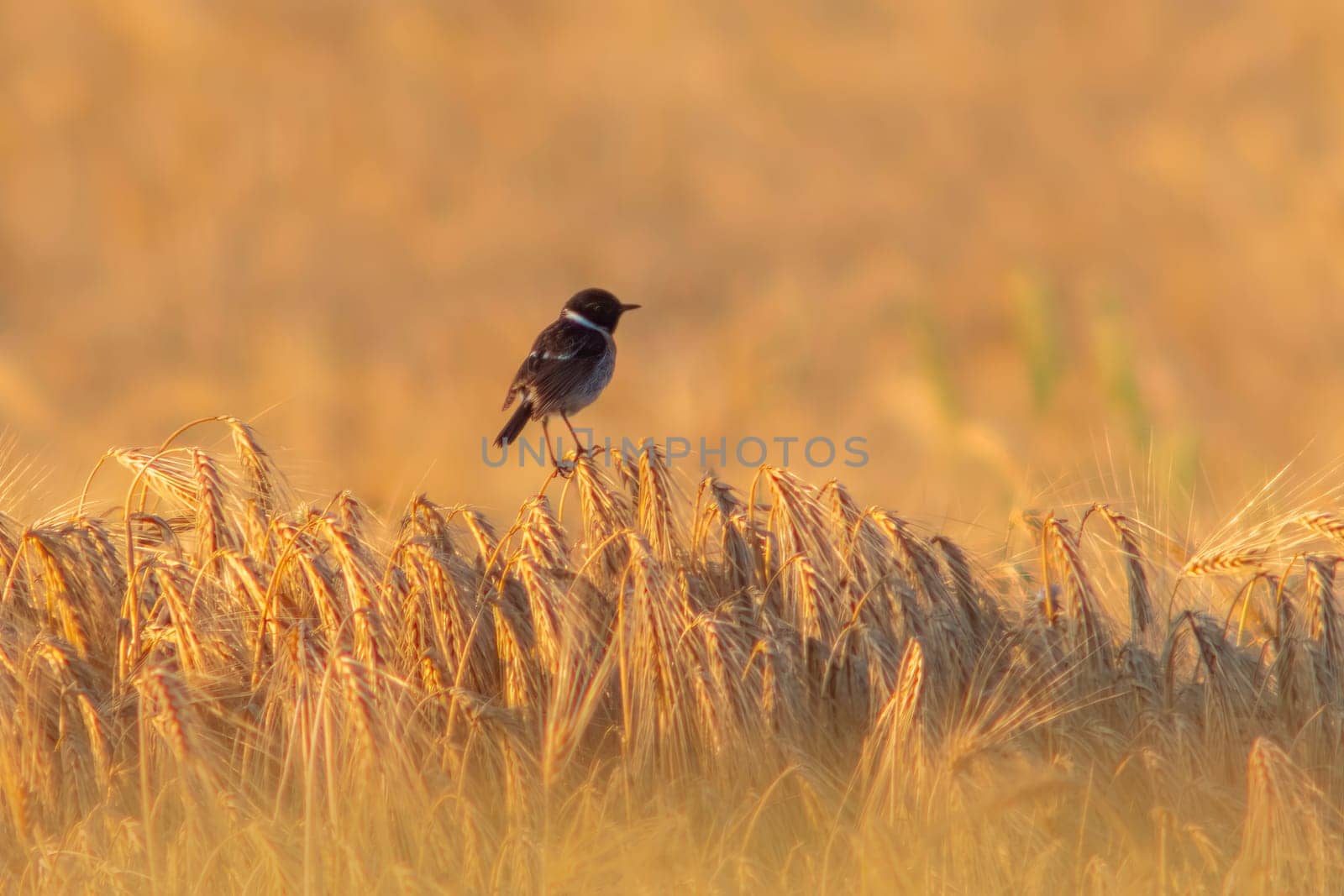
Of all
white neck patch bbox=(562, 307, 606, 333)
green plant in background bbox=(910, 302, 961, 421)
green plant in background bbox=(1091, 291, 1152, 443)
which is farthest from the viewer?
Answer: green plant in background bbox=(910, 302, 961, 421)

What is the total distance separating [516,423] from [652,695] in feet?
7.91

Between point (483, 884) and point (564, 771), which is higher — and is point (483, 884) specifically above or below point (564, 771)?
below

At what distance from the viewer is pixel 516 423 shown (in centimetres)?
758

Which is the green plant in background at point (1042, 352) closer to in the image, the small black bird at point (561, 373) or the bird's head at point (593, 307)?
the bird's head at point (593, 307)

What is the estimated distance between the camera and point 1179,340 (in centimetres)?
3188

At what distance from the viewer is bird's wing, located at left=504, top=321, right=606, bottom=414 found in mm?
7680

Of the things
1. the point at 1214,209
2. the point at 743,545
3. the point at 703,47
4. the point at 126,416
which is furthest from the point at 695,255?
the point at 743,545

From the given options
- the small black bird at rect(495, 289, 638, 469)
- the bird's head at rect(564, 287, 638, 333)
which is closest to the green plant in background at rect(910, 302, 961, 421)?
the bird's head at rect(564, 287, 638, 333)

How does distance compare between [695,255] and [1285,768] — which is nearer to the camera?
[1285,768]

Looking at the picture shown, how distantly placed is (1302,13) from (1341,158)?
8033 millimetres

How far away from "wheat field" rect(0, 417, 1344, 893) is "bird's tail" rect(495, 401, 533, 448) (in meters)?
0.93

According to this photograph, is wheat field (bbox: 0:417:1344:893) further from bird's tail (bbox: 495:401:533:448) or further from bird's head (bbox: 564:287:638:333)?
bird's head (bbox: 564:287:638:333)

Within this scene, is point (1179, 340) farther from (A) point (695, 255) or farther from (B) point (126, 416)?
(B) point (126, 416)

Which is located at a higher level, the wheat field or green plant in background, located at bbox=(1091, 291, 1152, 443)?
green plant in background, located at bbox=(1091, 291, 1152, 443)
